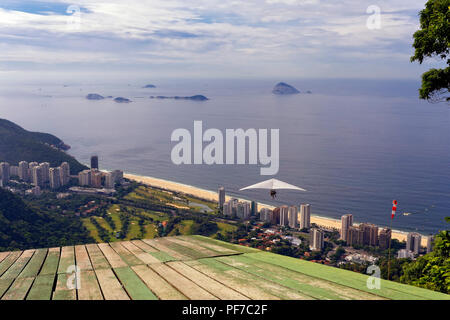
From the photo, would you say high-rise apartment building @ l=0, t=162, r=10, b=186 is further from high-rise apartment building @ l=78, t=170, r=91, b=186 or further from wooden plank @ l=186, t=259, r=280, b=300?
wooden plank @ l=186, t=259, r=280, b=300

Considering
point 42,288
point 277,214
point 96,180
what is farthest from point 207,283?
point 96,180

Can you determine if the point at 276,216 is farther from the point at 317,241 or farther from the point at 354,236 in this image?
the point at 354,236

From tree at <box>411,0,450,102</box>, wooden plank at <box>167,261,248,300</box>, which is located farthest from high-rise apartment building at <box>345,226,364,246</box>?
wooden plank at <box>167,261,248,300</box>

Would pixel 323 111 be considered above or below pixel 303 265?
above

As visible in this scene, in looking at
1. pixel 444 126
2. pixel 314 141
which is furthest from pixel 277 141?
pixel 444 126
